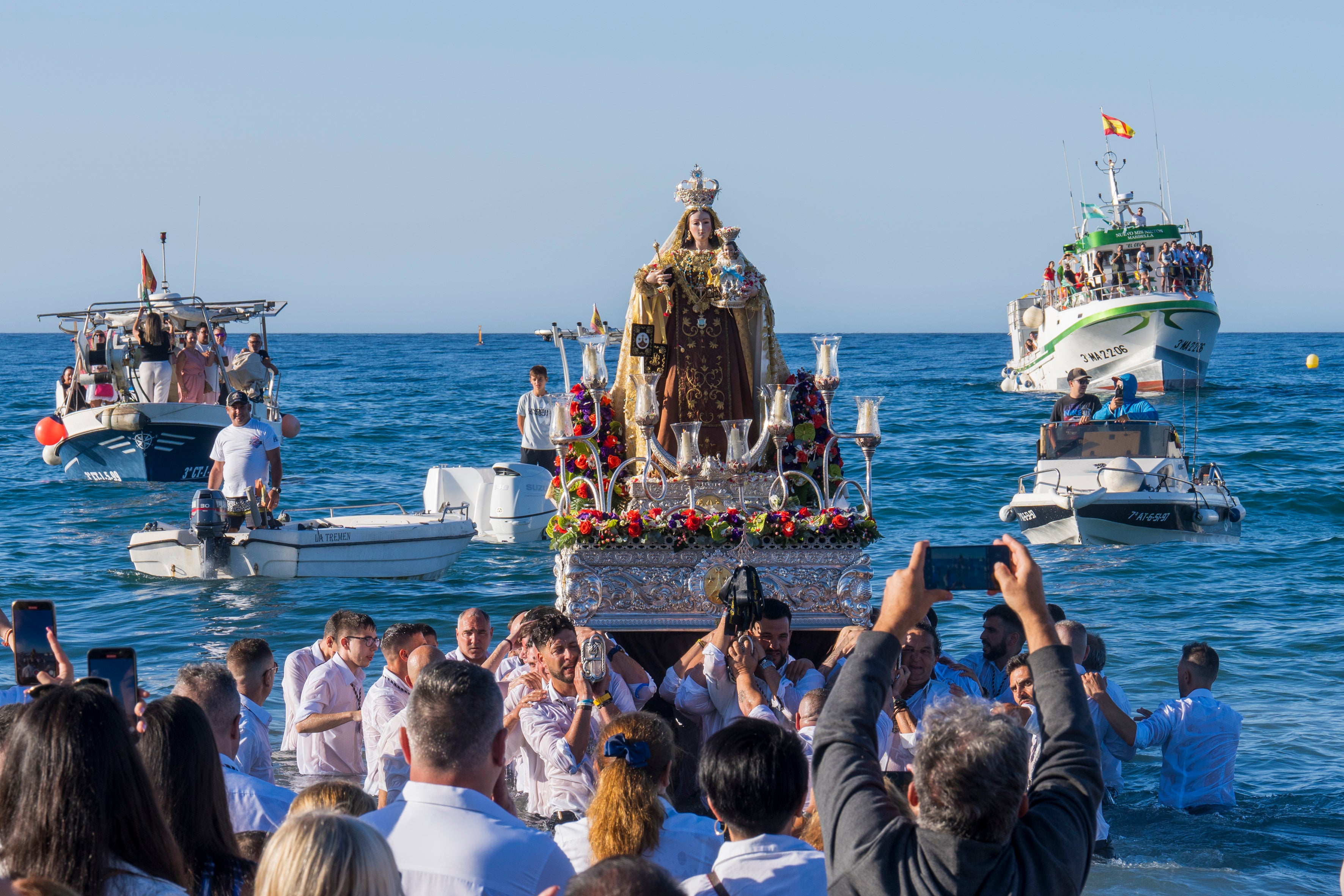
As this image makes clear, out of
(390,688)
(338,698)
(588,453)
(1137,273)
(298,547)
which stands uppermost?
(1137,273)

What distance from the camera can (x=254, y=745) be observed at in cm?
555

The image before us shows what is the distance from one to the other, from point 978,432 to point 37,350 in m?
95.2

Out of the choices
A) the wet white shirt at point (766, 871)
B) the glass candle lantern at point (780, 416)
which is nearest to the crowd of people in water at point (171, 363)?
the glass candle lantern at point (780, 416)

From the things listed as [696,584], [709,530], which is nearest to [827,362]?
[709,530]

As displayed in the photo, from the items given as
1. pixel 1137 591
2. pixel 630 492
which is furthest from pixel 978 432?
pixel 630 492

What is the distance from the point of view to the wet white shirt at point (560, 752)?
5.78 metres

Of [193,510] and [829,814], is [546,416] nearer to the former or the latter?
[193,510]

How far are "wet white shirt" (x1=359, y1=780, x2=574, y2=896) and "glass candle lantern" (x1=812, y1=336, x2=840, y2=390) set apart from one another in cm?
527

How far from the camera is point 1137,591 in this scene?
16.0 meters

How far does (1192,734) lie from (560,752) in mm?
3643

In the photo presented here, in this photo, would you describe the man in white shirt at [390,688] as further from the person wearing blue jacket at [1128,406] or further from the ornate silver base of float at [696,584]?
the person wearing blue jacket at [1128,406]

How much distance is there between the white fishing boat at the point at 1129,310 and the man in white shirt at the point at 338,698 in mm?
36208

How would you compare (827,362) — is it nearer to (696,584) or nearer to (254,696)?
(696,584)

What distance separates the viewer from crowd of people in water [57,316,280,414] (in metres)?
22.5
